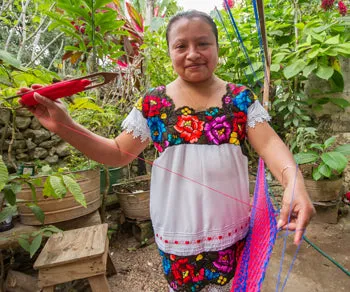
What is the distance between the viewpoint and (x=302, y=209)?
498mm

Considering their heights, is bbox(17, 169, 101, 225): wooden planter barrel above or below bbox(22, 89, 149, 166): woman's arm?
below

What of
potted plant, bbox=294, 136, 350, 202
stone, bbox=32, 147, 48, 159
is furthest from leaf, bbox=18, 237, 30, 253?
potted plant, bbox=294, 136, 350, 202

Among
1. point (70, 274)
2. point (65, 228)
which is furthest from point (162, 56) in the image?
point (70, 274)

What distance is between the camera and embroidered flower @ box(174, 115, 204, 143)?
0.73m

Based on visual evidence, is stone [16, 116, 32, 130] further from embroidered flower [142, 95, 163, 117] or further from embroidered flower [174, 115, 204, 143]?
embroidered flower [174, 115, 204, 143]

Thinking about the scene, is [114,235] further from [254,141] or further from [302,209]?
[302,209]

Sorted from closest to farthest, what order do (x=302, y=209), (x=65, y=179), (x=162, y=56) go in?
(x=302, y=209)
(x=65, y=179)
(x=162, y=56)

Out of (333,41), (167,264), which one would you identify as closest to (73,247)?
(167,264)

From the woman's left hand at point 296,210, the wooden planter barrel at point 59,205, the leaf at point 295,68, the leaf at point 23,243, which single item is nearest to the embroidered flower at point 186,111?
the woman's left hand at point 296,210

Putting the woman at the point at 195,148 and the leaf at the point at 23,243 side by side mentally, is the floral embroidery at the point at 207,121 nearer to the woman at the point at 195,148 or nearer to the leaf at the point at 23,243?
the woman at the point at 195,148

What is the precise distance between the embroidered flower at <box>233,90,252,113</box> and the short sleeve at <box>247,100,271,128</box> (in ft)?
0.04

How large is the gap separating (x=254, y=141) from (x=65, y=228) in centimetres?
168

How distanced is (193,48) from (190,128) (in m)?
0.23

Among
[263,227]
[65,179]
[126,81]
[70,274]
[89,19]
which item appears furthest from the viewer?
[126,81]
